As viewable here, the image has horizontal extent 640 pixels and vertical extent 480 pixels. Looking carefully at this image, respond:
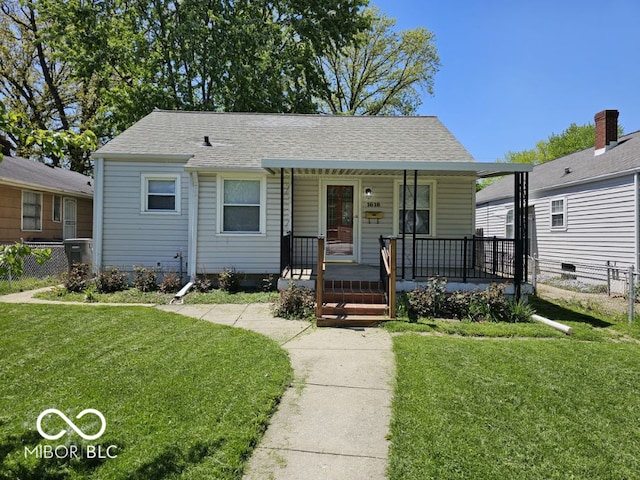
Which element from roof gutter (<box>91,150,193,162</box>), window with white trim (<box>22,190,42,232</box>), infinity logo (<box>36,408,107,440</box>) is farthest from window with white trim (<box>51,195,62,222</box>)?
infinity logo (<box>36,408,107,440</box>)

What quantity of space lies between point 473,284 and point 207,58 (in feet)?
56.1

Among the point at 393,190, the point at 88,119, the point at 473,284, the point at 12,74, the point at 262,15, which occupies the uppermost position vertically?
the point at 262,15

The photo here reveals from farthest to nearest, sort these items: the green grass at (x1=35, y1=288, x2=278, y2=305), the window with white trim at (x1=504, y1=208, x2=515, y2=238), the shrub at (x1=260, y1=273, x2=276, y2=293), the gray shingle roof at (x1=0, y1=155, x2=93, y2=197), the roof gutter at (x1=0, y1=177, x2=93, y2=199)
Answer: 1. the window with white trim at (x1=504, y1=208, x2=515, y2=238)
2. the gray shingle roof at (x1=0, y1=155, x2=93, y2=197)
3. the roof gutter at (x1=0, y1=177, x2=93, y2=199)
4. the shrub at (x1=260, y1=273, x2=276, y2=293)
5. the green grass at (x1=35, y1=288, x2=278, y2=305)

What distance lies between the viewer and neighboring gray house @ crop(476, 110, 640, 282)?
1058cm

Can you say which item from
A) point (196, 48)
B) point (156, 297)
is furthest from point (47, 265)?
point (196, 48)

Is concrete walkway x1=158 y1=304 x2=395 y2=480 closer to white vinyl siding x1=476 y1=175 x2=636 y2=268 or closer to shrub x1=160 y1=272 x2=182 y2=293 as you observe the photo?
shrub x1=160 y1=272 x2=182 y2=293

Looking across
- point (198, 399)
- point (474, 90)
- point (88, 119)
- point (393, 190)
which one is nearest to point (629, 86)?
point (474, 90)

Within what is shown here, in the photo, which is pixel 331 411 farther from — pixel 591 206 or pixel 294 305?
pixel 591 206

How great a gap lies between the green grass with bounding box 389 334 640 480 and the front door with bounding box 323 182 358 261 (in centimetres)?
518

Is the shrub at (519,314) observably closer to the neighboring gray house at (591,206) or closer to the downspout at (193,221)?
the neighboring gray house at (591,206)

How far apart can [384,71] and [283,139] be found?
20484mm

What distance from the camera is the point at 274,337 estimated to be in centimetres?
584

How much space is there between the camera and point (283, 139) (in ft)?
36.6

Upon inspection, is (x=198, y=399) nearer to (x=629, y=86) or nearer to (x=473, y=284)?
(x=473, y=284)
